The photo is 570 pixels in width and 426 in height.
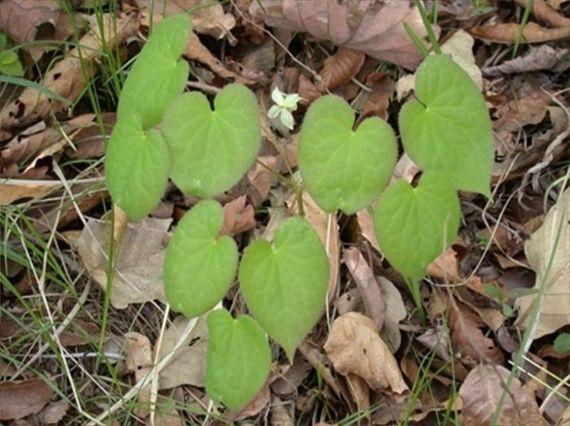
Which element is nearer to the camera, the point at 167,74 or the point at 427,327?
the point at 167,74

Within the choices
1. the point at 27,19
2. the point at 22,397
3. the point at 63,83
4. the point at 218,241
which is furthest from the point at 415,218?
the point at 27,19

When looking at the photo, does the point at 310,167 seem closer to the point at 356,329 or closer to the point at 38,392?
the point at 356,329

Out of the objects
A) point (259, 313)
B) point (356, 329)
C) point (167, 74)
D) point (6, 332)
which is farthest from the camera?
point (6, 332)

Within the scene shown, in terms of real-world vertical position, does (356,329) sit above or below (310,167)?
below

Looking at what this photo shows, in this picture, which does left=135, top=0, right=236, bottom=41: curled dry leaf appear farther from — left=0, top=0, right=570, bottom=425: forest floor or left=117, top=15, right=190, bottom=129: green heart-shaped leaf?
left=117, top=15, right=190, bottom=129: green heart-shaped leaf

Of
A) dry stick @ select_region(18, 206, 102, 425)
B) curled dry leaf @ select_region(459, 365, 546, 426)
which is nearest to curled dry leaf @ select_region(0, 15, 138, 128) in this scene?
dry stick @ select_region(18, 206, 102, 425)

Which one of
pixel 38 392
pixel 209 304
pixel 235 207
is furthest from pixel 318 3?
pixel 38 392
